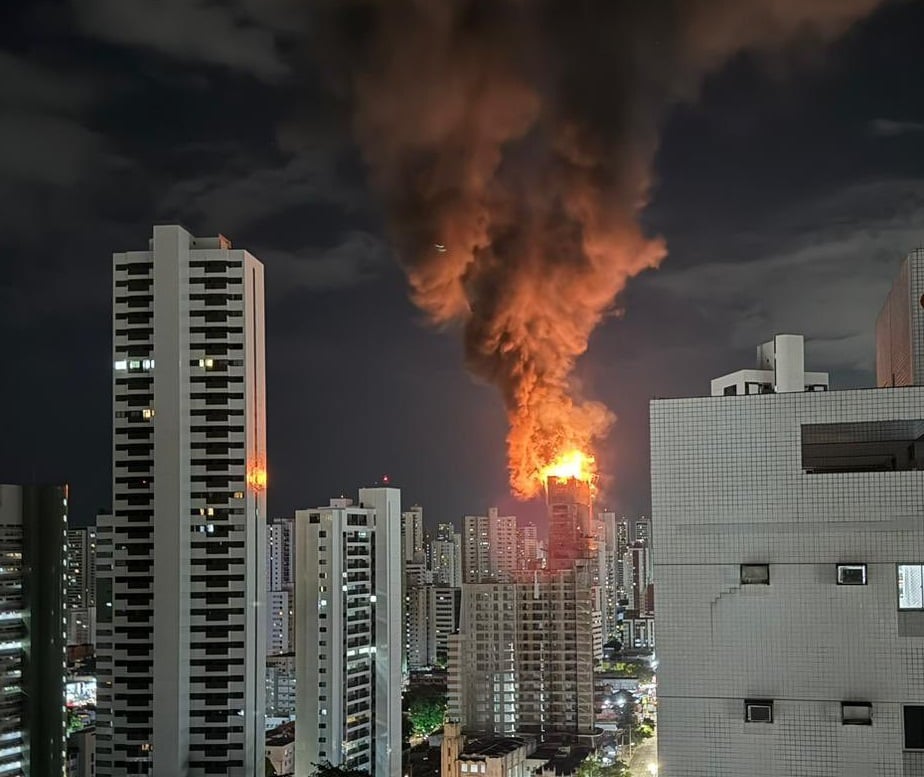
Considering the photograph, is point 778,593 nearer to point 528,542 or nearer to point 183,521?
point 183,521

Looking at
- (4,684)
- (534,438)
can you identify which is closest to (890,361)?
(4,684)

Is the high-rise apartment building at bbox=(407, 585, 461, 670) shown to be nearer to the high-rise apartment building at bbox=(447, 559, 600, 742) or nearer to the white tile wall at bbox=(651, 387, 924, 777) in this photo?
the high-rise apartment building at bbox=(447, 559, 600, 742)

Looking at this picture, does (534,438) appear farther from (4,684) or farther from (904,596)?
(904,596)

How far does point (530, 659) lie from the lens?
855 inches

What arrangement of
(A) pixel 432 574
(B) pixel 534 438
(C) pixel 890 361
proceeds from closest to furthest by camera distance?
1. (C) pixel 890 361
2. (B) pixel 534 438
3. (A) pixel 432 574

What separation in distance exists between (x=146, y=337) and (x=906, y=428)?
10.1 metres

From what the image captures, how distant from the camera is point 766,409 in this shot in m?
3.67

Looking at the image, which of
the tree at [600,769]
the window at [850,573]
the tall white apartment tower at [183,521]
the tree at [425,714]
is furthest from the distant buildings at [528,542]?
the window at [850,573]

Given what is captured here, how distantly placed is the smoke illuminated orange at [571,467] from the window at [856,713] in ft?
53.7

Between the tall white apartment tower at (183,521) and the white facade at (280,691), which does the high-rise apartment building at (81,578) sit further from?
the tall white apartment tower at (183,521)

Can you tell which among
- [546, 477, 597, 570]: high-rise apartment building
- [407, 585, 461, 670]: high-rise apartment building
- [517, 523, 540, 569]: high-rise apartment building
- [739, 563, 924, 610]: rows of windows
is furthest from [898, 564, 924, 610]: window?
[407, 585, 461, 670]: high-rise apartment building

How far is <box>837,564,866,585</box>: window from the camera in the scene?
350 centimetres

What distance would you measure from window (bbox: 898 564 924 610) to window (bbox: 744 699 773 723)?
0.51m

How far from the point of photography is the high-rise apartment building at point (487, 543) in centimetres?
3819
